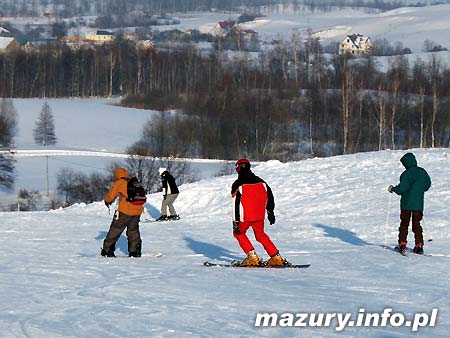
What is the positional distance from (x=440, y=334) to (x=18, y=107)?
208ft

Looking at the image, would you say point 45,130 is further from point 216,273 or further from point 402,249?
point 216,273

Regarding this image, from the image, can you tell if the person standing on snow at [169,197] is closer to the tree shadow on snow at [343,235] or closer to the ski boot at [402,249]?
the tree shadow on snow at [343,235]

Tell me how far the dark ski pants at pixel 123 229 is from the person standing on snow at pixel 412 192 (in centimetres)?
368

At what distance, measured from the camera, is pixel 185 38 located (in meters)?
151

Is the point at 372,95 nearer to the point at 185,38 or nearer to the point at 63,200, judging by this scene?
the point at 63,200

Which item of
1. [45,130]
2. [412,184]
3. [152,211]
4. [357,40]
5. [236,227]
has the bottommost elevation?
[45,130]

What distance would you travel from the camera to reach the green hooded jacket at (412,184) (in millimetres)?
11500

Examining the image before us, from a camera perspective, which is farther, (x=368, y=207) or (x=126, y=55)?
(x=126, y=55)

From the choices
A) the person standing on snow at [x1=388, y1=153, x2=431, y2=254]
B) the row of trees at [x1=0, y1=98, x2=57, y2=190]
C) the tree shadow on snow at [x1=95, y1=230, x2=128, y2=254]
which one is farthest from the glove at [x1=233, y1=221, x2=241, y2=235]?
the row of trees at [x1=0, y1=98, x2=57, y2=190]

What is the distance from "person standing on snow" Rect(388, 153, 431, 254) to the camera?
1151 cm

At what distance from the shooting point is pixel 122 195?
36.3 feet

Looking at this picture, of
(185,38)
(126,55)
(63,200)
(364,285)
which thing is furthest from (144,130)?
(185,38)

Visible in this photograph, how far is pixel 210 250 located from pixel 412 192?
3.31 metres

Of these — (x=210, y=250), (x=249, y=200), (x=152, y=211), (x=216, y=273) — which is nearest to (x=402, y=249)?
(x=210, y=250)
